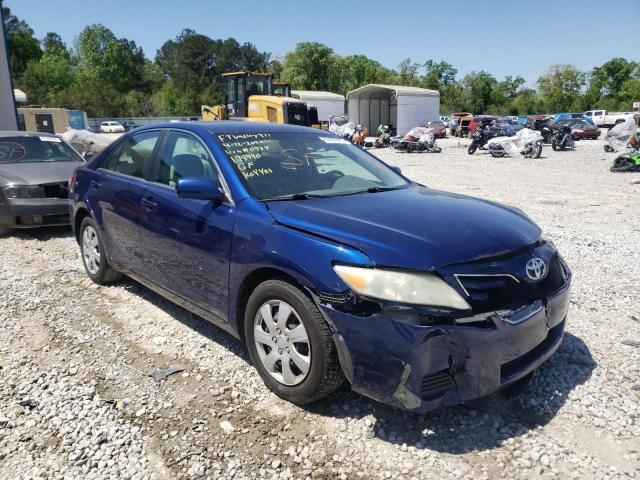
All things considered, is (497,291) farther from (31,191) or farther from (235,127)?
(31,191)

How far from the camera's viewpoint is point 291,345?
268 centimetres

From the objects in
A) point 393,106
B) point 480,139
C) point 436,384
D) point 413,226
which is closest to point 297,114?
point 480,139

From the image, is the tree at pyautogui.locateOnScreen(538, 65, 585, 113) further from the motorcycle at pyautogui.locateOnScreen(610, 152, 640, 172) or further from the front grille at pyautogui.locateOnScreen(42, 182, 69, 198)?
the front grille at pyautogui.locateOnScreen(42, 182, 69, 198)

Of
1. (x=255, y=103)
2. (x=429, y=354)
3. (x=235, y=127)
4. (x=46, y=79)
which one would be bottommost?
(x=429, y=354)

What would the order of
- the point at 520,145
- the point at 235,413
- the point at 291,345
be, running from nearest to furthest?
the point at 291,345, the point at 235,413, the point at 520,145

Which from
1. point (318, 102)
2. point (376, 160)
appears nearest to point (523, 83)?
point (318, 102)

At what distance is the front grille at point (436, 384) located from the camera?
226cm

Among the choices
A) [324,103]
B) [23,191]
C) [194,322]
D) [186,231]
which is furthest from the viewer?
[324,103]

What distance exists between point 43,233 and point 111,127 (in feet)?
147

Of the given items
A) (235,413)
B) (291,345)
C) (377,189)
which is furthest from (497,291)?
(235,413)

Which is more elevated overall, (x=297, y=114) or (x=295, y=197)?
(x=297, y=114)

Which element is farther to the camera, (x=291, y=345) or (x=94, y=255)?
(x=94, y=255)

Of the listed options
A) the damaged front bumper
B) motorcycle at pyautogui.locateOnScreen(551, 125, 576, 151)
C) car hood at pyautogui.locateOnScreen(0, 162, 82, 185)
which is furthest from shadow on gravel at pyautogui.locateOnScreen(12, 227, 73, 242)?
motorcycle at pyautogui.locateOnScreen(551, 125, 576, 151)

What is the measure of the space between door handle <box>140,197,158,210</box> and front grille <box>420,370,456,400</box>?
238 centimetres
